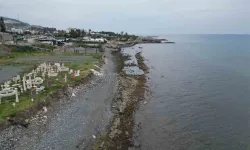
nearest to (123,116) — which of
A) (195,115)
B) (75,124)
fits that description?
(75,124)

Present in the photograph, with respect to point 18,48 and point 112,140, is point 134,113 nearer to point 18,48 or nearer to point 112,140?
point 112,140

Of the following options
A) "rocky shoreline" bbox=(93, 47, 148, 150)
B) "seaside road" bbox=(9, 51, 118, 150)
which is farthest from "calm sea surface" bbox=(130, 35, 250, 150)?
"seaside road" bbox=(9, 51, 118, 150)

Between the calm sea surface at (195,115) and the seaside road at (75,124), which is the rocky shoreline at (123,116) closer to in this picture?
the seaside road at (75,124)

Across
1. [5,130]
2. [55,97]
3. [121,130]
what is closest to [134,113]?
[121,130]

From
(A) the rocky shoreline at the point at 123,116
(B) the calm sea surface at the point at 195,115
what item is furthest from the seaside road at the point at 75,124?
(B) the calm sea surface at the point at 195,115

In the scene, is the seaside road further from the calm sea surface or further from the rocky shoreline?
the calm sea surface
